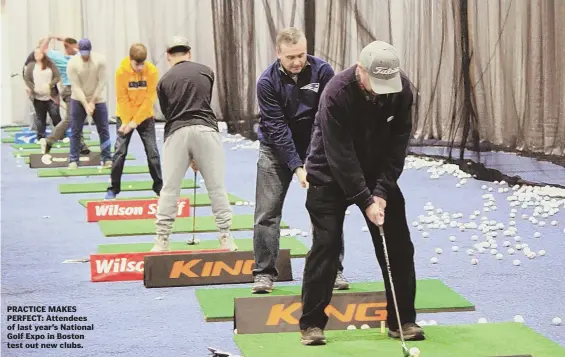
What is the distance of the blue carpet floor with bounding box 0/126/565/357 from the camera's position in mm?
4539

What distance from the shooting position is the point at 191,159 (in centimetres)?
592

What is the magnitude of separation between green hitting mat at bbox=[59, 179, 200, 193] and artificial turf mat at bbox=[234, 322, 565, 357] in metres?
5.32

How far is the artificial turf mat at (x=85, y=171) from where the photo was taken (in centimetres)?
1104

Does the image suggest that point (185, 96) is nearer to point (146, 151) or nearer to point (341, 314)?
point (341, 314)

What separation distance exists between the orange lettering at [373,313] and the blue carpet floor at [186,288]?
304mm

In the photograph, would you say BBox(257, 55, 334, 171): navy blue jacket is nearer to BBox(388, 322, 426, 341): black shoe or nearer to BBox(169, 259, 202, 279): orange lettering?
BBox(169, 259, 202, 279): orange lettering

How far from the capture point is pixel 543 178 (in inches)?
357

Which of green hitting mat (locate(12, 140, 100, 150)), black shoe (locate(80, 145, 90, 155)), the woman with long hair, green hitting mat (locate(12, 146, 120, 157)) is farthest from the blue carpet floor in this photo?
green hitting mat (locate(12, 140, 100, 150))

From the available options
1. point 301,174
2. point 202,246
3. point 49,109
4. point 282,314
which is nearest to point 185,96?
point 202,246

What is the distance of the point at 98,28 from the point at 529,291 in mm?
14252

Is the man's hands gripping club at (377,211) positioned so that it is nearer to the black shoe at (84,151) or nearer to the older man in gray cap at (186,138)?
the older man in gray cap at (186,138)

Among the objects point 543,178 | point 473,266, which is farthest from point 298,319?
point 543,178

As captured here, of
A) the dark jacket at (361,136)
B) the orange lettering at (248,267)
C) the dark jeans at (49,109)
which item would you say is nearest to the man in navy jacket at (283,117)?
the orange lettering at (248,267)

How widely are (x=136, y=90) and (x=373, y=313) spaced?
4.01 m
